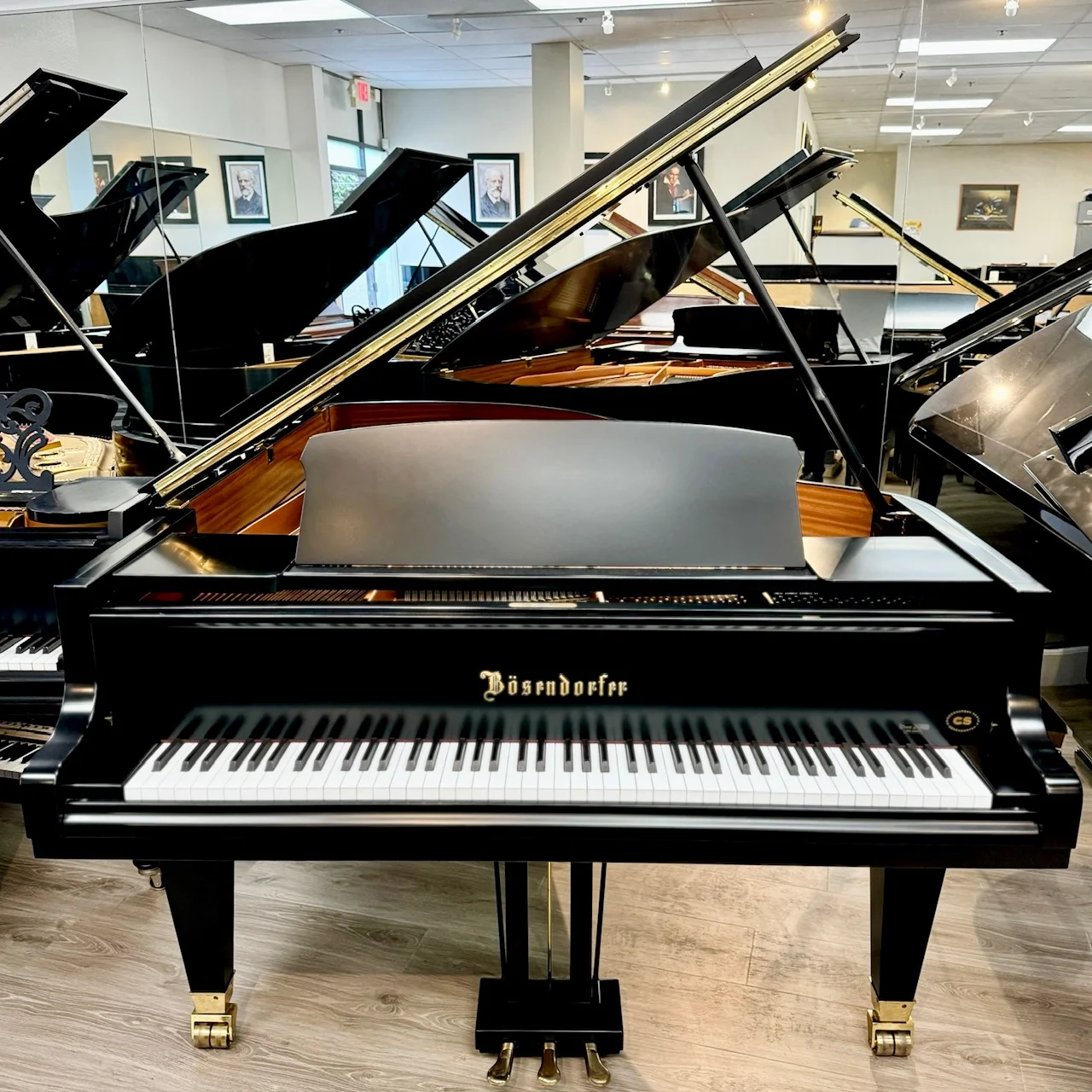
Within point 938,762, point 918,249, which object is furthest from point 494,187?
point 938,762

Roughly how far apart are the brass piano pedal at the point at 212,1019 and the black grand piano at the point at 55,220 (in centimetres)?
263

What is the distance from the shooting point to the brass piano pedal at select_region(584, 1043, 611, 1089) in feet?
6.61

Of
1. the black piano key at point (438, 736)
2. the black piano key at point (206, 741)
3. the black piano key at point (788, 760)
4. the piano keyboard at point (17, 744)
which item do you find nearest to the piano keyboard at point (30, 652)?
the piano keyboard at point (17, 744)

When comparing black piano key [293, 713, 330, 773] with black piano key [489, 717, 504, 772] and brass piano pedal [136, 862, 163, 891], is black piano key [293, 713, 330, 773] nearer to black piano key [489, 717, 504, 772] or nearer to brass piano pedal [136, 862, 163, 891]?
black piano key [489, 717, 504, 772]

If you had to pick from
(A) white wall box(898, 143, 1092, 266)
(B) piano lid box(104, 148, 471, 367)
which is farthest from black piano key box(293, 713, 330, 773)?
(A) white wall box(898, 143, 1092, 266)

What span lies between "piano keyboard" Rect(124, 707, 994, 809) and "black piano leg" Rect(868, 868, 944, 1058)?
411 millimetres

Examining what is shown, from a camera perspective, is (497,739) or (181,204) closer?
(497,739)

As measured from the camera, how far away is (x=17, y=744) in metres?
2.52

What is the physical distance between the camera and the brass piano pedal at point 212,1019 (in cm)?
209

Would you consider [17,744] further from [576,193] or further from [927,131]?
[927,131]

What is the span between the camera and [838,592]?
171cm

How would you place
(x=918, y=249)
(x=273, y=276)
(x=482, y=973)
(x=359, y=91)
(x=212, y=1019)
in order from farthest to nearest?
(x=359, y=91) < (x=918, y=249) < (x=273, y=276) < (x=482, y=973) < (x=212, y=1019)

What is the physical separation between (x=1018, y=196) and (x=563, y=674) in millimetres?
4917

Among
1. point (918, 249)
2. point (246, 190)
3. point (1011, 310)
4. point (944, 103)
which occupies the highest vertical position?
point (944, 103)
